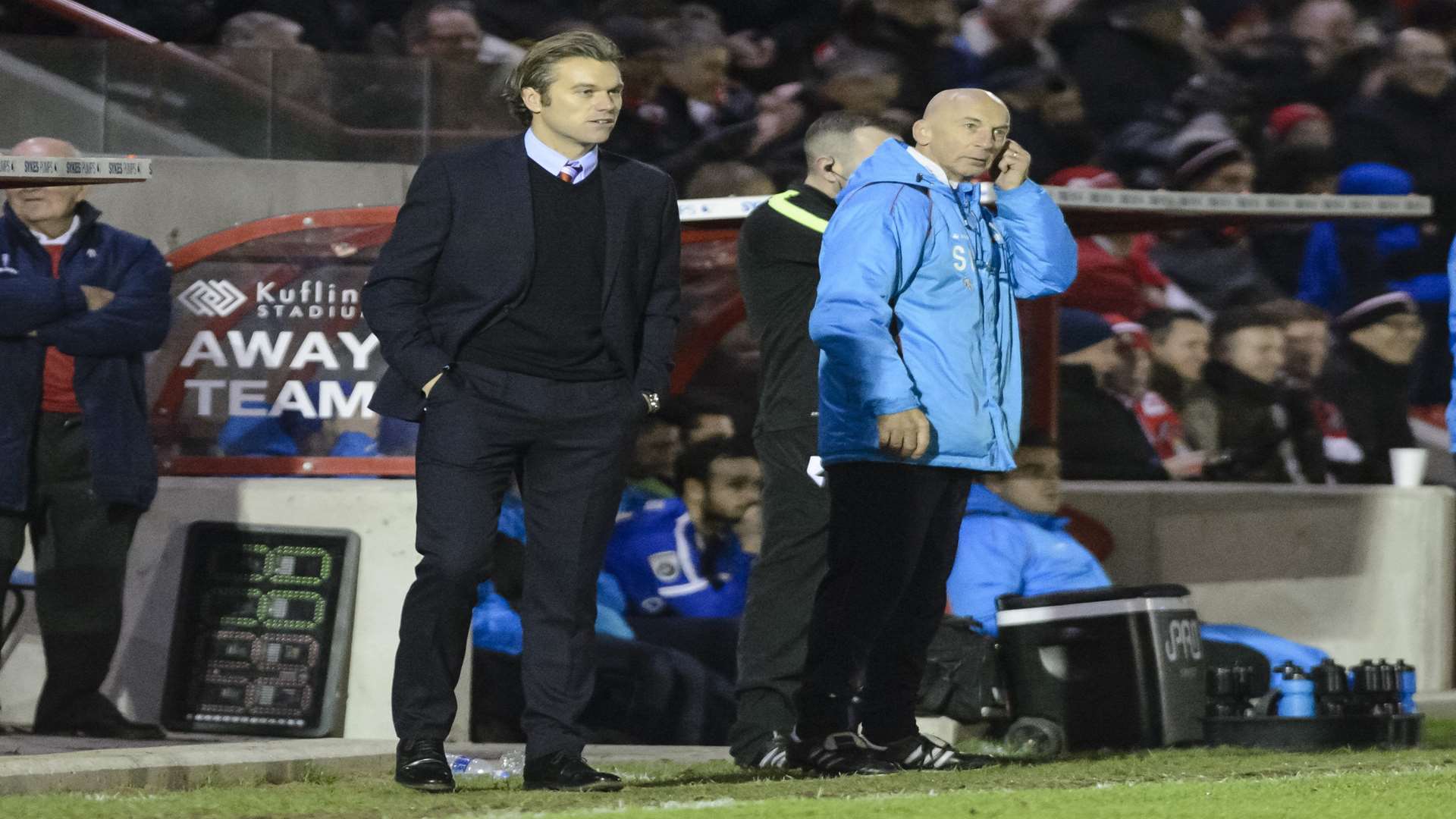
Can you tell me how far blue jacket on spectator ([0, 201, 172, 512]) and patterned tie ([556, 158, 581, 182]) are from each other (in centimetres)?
246

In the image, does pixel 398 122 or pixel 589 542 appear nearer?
pixel 589 542

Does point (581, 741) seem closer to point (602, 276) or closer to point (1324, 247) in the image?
point (602, 276)

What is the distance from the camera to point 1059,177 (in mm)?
12125

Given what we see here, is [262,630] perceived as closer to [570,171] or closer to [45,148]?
[45,148]

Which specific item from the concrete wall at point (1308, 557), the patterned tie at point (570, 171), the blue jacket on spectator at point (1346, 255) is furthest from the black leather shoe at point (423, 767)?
the blue jacket on spectator at point (1346, 255)

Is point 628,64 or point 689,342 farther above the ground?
point 628,64

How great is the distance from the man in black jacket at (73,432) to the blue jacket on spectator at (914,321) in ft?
8.71

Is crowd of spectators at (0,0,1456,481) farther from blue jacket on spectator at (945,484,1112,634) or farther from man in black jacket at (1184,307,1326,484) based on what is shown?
blue jacket on spectator at (945,484,1112,634)

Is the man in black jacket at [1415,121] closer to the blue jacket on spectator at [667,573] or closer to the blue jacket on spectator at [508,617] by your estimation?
the blue jacket on spectator at [667,573]

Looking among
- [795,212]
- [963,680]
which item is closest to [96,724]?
[963,680]

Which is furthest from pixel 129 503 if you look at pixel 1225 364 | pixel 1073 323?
pixel 1225 364

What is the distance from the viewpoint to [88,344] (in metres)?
7.04

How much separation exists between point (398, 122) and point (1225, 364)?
4.74 metres

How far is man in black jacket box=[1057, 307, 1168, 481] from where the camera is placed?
390 inches
